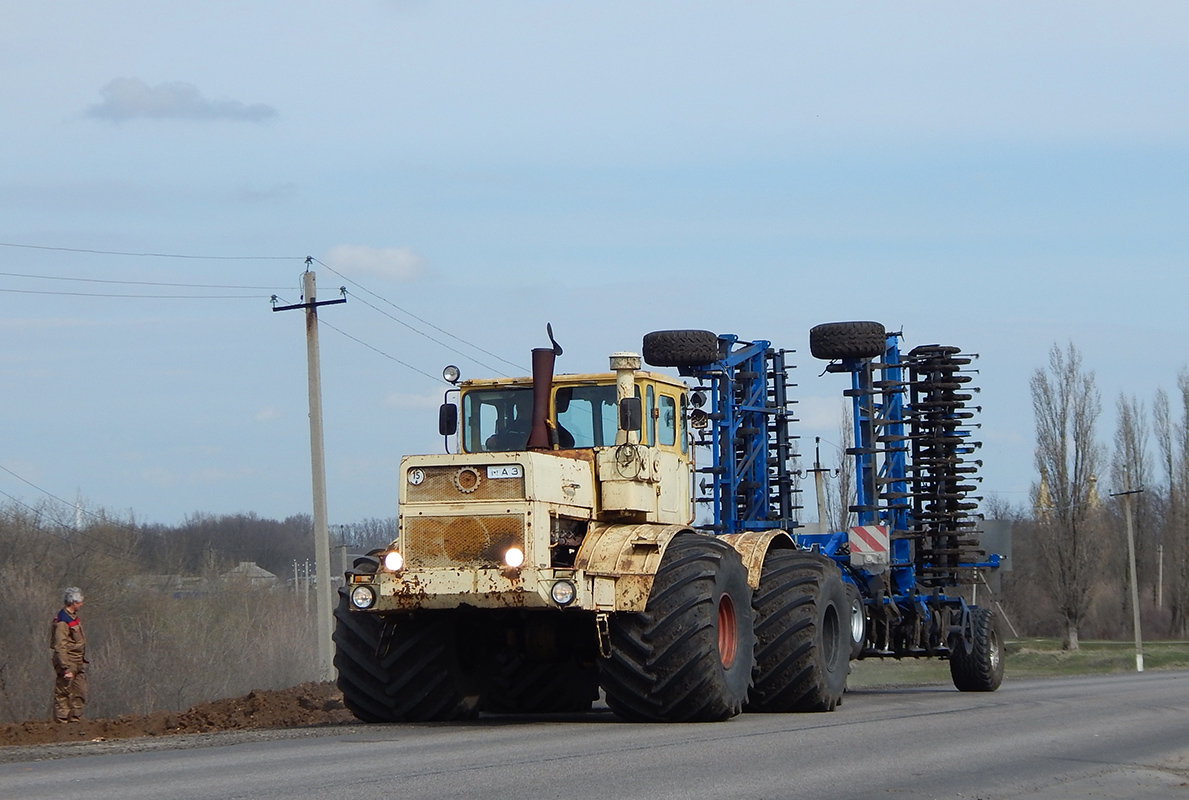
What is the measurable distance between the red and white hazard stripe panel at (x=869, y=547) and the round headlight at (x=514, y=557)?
8124mm

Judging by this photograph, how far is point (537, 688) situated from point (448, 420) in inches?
130

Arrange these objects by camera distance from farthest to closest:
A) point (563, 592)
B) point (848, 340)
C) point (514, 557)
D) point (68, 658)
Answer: point (848, 340) → point (68, 658) → point (514, 557) → point (563, 592)

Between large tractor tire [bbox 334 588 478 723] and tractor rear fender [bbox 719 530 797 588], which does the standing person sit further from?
tractor rear fender [bbox 719 530 797 588]

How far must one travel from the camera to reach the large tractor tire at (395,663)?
568 inches

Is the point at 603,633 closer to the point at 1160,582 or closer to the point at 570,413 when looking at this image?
the point at 570,413

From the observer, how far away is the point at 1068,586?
2360 inches

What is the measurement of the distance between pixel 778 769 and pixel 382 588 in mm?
→ 4575

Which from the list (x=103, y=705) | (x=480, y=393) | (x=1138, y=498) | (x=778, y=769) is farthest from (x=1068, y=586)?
(x=778, y=769)

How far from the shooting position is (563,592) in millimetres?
13352

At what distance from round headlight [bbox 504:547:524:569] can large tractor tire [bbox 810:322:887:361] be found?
940 cm

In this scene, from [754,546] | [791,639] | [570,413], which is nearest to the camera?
[570,413]

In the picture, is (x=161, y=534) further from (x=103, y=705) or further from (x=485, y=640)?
(x=485, y=640)

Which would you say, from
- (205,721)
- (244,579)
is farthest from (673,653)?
(244,579)

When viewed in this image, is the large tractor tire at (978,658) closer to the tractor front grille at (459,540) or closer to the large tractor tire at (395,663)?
the large tractor tire at (395,663)
